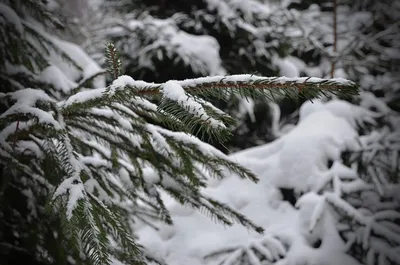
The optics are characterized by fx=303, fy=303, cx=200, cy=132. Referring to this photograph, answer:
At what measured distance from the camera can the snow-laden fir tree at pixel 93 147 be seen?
832 millimetres

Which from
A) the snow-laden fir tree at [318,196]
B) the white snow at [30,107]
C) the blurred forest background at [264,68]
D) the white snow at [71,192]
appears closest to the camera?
the white snow at [71,192]

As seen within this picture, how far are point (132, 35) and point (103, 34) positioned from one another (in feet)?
1.99

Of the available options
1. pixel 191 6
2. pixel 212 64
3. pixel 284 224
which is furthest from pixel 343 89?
pixel 191 6

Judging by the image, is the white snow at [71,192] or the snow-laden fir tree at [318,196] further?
the snow-laden fir tree at [318,196]

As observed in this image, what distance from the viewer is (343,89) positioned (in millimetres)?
757

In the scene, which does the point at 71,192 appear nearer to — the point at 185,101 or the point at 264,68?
the point at 185,101

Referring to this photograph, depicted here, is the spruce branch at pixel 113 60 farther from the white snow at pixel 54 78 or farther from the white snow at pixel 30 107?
the white snow at pixel 54 78

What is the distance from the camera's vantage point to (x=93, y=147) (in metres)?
1.52

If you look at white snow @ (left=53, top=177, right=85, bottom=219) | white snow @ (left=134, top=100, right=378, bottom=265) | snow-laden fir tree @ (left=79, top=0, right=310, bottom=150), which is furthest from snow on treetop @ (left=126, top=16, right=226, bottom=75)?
white snow @ (left=53, top=177, right=85, bottom=219)

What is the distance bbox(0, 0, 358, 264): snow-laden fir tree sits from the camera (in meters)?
0.83

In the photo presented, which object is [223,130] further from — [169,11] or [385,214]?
[169,11]

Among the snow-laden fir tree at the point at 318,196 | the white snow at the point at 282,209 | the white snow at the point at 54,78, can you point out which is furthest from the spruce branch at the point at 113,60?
the snow-laden fir tree at the point at 318,196

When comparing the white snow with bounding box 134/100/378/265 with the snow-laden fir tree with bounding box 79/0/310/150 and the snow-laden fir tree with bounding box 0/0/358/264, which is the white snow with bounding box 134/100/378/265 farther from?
the snow-laden fir tree with bounding box 79/0/310/150

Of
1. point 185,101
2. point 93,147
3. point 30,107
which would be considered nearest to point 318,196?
point 93,147
